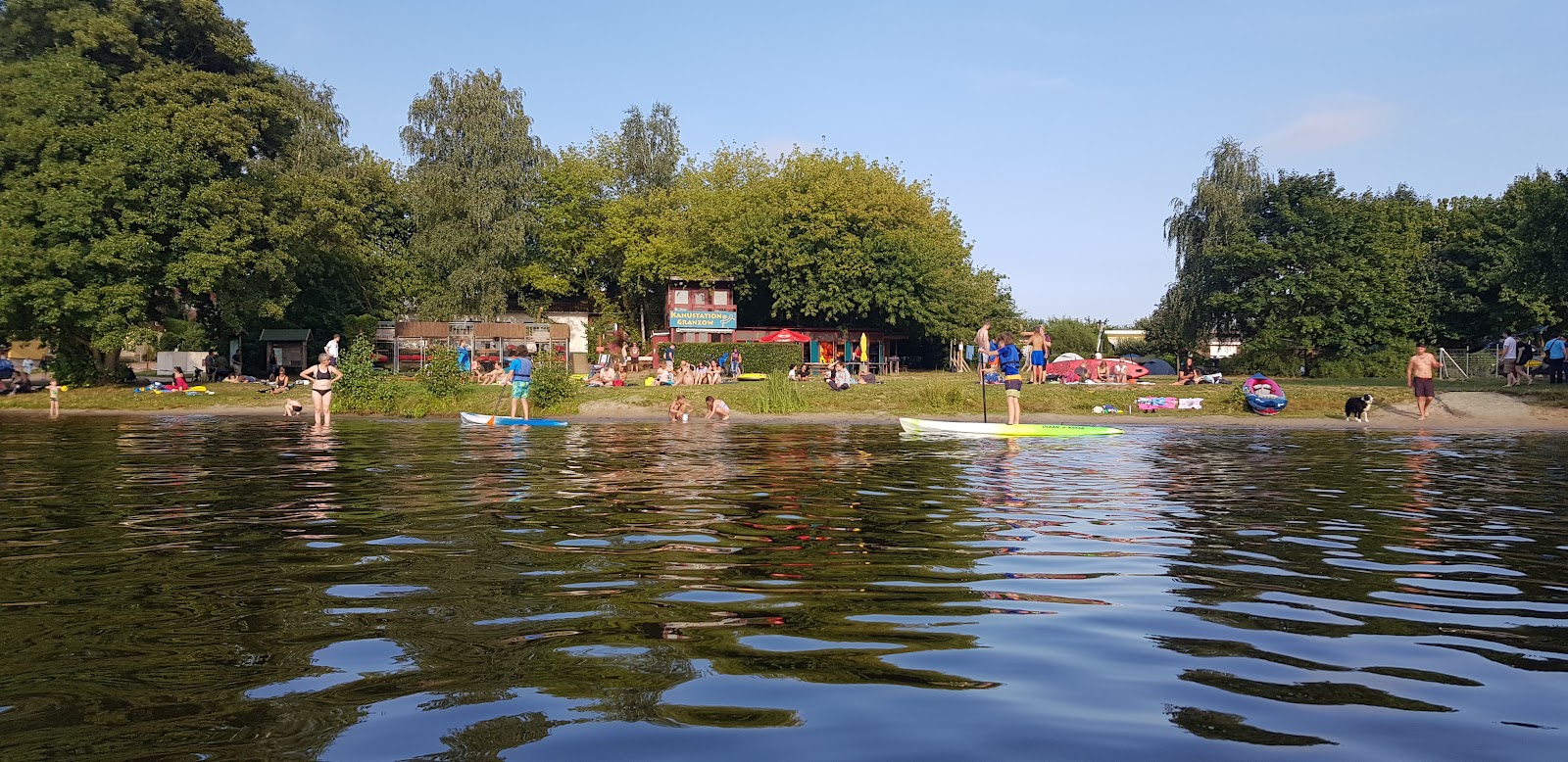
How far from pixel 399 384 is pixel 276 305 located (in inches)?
529

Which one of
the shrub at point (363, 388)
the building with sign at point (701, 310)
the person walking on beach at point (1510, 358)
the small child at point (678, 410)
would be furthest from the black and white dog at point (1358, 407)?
the building with sign at point (701, 310)

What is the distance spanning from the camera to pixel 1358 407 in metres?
28.0

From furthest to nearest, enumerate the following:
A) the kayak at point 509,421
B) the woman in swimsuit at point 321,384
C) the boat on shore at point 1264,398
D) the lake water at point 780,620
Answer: the boat on shore at point 1264,398
the kayak at point 509,421
the woman in swimsuit at point 321,384
the lake water at point 780,620

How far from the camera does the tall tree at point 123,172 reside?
125 feet

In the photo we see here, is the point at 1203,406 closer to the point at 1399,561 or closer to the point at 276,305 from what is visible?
the point at 1399,561

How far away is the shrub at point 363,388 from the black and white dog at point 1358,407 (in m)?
28.6

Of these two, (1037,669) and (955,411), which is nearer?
(1037,669)

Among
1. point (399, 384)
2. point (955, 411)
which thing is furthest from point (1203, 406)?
point (399, 384)

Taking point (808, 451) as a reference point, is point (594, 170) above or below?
above

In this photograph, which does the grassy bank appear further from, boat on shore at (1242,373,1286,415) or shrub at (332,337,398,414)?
shrub at (332,337,398,414)

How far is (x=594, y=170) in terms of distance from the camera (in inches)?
2847

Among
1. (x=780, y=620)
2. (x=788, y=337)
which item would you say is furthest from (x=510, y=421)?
(x=788, y=337)

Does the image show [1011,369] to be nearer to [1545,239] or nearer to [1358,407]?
[1358,407]

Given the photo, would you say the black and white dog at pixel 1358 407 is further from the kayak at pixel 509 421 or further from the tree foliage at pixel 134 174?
the tree foliage at pixel 134 174
